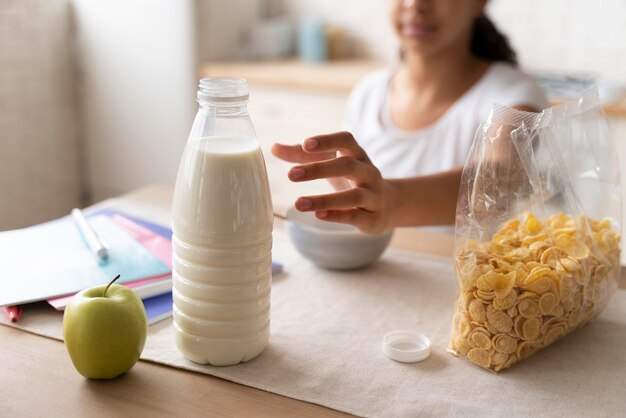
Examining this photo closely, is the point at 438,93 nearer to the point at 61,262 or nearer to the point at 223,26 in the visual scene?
the point at 61,262

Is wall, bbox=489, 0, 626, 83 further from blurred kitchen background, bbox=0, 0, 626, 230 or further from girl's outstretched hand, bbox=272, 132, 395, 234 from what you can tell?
girl's outstretched hand, bbox=272, 132, 395, 234

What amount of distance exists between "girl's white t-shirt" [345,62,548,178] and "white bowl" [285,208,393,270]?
1.67 feet

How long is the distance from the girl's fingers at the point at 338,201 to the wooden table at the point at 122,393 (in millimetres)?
229

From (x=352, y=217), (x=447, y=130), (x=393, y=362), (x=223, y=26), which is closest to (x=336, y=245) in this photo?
(x=352, y=217)

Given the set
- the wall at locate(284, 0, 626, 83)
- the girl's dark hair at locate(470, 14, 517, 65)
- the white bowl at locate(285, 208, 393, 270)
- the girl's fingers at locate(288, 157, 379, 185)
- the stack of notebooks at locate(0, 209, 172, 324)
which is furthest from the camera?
the wall at locate(284, 0, 626, 83)

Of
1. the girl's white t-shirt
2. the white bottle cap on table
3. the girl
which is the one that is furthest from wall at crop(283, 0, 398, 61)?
the white bottle cap on table

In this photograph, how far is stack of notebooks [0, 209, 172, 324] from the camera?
100 centimetres

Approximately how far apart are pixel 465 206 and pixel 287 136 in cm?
191

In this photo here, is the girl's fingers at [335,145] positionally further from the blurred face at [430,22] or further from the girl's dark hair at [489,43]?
the girl's dark hair at [489,43]

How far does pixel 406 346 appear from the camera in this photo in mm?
918

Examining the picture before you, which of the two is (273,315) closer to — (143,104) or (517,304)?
(517,304)

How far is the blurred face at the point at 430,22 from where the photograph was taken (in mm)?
1556

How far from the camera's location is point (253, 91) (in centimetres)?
278

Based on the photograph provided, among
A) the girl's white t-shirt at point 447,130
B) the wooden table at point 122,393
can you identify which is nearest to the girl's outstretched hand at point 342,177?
the wooden table at point 122,393
